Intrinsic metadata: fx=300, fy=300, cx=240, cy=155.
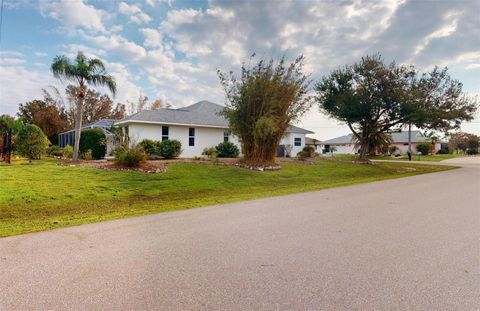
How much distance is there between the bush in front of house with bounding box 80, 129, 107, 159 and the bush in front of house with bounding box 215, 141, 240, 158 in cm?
813

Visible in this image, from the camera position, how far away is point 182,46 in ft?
49.9

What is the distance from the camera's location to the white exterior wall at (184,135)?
20.8 meters

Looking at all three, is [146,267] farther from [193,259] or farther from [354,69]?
[354,69]

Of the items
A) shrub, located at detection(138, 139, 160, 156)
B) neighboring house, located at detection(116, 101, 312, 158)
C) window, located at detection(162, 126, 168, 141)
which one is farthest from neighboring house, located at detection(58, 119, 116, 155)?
window, located at detection(162, 126, 168, 141)

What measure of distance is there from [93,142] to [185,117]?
6.88m

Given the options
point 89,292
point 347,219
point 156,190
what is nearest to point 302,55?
point 156,190

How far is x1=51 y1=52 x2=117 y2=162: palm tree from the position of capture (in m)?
15.4

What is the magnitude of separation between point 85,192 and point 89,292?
6.85m

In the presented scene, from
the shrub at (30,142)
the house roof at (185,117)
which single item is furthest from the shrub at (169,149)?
the shrub at (30,142)

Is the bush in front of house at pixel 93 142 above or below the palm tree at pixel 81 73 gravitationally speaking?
below

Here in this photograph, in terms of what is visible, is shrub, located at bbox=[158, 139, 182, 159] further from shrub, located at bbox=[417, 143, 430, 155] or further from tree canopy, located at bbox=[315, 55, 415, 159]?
shrub, located at bbox=[417, 143, 430, 155]

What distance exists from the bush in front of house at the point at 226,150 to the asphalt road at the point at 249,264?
659 inches

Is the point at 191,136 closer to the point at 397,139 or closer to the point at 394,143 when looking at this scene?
the point at 394,143

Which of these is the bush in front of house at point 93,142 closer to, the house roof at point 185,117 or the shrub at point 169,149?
the house roof at point 185,117
